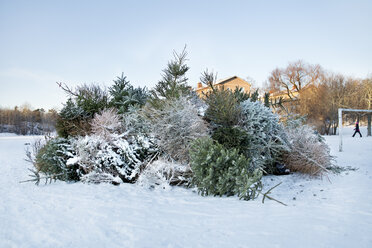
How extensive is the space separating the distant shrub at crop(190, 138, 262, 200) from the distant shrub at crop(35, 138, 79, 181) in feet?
11.6

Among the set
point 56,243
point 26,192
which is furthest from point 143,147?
point 56,243

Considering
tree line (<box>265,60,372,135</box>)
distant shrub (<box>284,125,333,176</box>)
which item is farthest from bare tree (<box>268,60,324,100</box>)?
distant shrub (<box>284,125,333,176</box>)

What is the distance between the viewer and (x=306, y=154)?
21.5ft

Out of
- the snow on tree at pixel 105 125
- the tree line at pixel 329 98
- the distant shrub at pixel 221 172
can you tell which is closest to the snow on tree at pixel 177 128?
the distant shrub at pixel 221 172

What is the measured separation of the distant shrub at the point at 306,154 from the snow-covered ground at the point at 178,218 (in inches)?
48.2

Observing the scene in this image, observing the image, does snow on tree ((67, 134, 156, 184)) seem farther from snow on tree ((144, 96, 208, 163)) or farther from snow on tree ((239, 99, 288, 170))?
snow on tree ((239, 99, 288, 170))

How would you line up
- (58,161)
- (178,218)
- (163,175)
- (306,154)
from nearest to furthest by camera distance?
(178,218), (163,175), (58,161), (306,154)

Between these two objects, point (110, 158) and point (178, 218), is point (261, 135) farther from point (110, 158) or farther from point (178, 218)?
point (110, 158)

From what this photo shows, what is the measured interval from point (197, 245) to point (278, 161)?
506 centimetres

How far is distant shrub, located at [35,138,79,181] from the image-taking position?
5.99 meters

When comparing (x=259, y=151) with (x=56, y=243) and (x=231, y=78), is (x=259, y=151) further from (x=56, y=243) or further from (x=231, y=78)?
(x=231, y=78)

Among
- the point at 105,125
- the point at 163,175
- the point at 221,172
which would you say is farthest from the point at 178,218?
the point at 105,125

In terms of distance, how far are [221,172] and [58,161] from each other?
14.3ft

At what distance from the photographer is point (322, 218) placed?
3160mm
